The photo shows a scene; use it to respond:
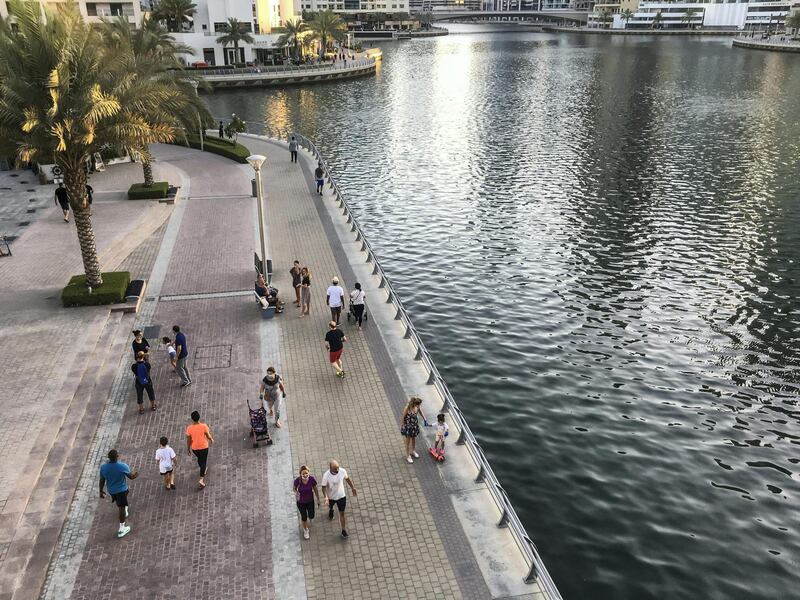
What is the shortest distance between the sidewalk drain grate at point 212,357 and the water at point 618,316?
22.4 feet

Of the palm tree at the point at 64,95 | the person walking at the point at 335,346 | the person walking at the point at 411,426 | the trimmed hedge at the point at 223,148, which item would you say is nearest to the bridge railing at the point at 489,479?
the person walking at the point at 411,426

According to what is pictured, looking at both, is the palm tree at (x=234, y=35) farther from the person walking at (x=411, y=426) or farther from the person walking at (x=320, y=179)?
the person walking at (x=411, y=426)

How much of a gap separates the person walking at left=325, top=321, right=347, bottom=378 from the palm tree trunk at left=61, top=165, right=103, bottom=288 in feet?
31.8

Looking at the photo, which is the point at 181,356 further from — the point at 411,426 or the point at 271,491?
the point at 411,426

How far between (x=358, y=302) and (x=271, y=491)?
787 centimetres

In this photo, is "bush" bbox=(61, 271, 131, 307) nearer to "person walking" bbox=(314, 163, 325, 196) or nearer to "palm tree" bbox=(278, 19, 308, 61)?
"person walking" bbox=(314, 163, 325, 196)

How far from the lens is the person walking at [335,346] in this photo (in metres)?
16.4

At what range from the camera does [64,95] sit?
60.0 feet

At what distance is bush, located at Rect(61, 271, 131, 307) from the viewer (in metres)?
20.5

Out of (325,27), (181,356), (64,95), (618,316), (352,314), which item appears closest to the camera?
(181,356)

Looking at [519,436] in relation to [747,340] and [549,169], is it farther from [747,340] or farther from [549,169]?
[549,169]

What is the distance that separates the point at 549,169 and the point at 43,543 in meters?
40.1

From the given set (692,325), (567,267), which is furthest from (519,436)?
(567,267)

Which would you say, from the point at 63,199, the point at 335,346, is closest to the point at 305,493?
the point at 335,346
